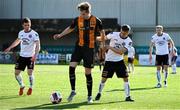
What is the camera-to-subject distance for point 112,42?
13.2 metres

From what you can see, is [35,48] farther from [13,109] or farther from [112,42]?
[13,109]

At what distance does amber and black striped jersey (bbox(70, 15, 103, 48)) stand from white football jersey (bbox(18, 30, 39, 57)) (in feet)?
7.77

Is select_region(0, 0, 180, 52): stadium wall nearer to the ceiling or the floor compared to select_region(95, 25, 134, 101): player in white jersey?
nearer to the ceiling

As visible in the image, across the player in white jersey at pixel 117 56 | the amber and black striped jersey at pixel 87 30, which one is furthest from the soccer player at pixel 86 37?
the player in white jersey at pixel 117 56

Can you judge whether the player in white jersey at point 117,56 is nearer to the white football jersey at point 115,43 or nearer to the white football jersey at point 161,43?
the white football jersey at point 115,43

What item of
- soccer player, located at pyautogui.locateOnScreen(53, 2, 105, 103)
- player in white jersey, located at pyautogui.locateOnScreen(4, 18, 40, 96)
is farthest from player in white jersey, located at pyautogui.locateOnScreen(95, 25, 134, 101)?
player in white jersey, located at pyautogui.locateOnScreen(4, 18, 40, 96)

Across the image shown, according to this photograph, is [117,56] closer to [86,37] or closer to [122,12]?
[86,37]

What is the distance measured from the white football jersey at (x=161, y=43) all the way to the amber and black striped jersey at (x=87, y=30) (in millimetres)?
6549

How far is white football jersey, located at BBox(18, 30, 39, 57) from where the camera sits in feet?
46.8

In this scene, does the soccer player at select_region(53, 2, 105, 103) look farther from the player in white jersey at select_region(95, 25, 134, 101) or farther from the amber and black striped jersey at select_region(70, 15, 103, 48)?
the player in white jersey at select_region(95, 25, 134, 101)

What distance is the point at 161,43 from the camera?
723 inches

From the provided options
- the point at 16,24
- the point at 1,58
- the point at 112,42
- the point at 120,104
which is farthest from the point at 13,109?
the point at 16,24

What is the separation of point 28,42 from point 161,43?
5.89 metres

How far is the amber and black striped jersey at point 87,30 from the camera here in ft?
39.7
